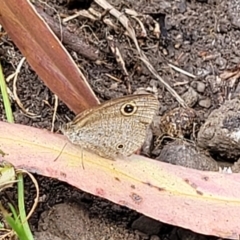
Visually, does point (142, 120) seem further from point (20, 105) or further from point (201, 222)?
point (20, 105)

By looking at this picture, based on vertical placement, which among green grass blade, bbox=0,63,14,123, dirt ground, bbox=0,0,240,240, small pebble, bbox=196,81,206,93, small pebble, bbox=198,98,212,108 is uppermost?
green grass blade, bbox=0,63,14,123

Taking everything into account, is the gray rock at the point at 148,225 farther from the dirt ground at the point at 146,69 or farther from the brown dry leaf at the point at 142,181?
the brown dry leaf at the point at 142,181

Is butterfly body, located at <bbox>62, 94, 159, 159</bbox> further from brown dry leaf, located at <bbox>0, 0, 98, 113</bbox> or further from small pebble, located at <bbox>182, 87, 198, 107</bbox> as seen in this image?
small pebble, located at <bbox>182, 87, 198, 107</bbox>

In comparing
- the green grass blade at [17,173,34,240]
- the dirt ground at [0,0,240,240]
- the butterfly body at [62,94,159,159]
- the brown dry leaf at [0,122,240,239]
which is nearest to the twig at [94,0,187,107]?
the dirt ground at [0,0,240,240]

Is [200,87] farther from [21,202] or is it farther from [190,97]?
[21,202]

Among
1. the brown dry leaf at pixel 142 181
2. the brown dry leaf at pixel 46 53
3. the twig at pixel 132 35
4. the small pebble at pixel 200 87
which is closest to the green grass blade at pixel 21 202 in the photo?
the brown dry leaf at pixel 142 181

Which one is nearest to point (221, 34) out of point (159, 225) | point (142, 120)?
point (142, 120)
